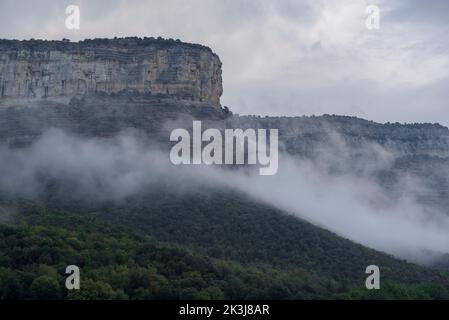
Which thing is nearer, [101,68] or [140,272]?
[140,272]

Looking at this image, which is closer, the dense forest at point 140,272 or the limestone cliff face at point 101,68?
the dense forest at point 140,272

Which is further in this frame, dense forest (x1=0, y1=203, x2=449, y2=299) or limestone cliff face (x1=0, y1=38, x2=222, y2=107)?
limestone cliff face (x1=0, y1=38, x2=222, y2=107)

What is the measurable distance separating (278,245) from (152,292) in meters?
20.7

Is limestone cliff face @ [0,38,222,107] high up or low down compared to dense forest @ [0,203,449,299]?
up

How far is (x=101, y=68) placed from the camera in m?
96.4

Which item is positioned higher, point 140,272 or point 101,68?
point 101,68

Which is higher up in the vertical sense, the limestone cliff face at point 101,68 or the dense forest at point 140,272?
the limestone cliff face at point 101,68

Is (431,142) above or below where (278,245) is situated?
above

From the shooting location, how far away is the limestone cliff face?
95.1 metres

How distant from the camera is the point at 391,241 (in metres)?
90.6

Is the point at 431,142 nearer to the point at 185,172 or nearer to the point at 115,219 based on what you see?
the point at 185,172

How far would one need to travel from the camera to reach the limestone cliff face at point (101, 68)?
95125 millimetres
